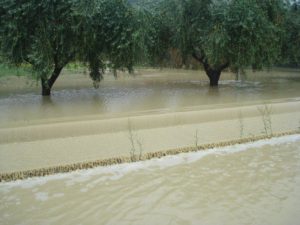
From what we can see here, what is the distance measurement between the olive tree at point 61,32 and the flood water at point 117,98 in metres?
1.42

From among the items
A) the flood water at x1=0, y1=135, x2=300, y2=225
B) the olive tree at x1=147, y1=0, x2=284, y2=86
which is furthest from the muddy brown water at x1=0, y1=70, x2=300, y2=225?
the olive tree at x1=147, y1=0, x2=284, y2=86

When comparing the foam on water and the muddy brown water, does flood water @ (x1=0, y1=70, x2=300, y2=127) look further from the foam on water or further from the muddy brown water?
the muddy brown water

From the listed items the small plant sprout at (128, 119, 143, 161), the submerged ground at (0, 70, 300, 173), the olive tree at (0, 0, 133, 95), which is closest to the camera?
the small plant sprout at (128, 119, 143, 161)

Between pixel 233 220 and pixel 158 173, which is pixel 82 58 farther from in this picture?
pixel 233 220

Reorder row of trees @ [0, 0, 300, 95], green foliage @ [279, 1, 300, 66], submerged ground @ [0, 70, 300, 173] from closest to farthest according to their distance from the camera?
submerged ground @ [0, 70, 300, 173] < row of trees @ [0, 0, 300, 95] < green foliage @ [279, 1, 300, 66]

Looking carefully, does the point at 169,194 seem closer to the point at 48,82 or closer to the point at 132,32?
the point at 132,32

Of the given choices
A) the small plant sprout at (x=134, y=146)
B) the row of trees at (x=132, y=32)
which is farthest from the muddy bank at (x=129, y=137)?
the row of trees at (x=132, y=32)

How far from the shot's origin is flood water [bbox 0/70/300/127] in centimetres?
1209

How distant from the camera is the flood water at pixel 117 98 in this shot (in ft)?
39.7

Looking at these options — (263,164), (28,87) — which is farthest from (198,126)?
(28,87)

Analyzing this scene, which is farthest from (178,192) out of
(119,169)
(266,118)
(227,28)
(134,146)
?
(227,28)

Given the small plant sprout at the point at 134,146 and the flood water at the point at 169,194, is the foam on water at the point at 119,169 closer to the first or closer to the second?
the flood water at the point at 169,194

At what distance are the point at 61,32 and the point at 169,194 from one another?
996 centimetres

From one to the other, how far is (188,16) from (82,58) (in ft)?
17.5
